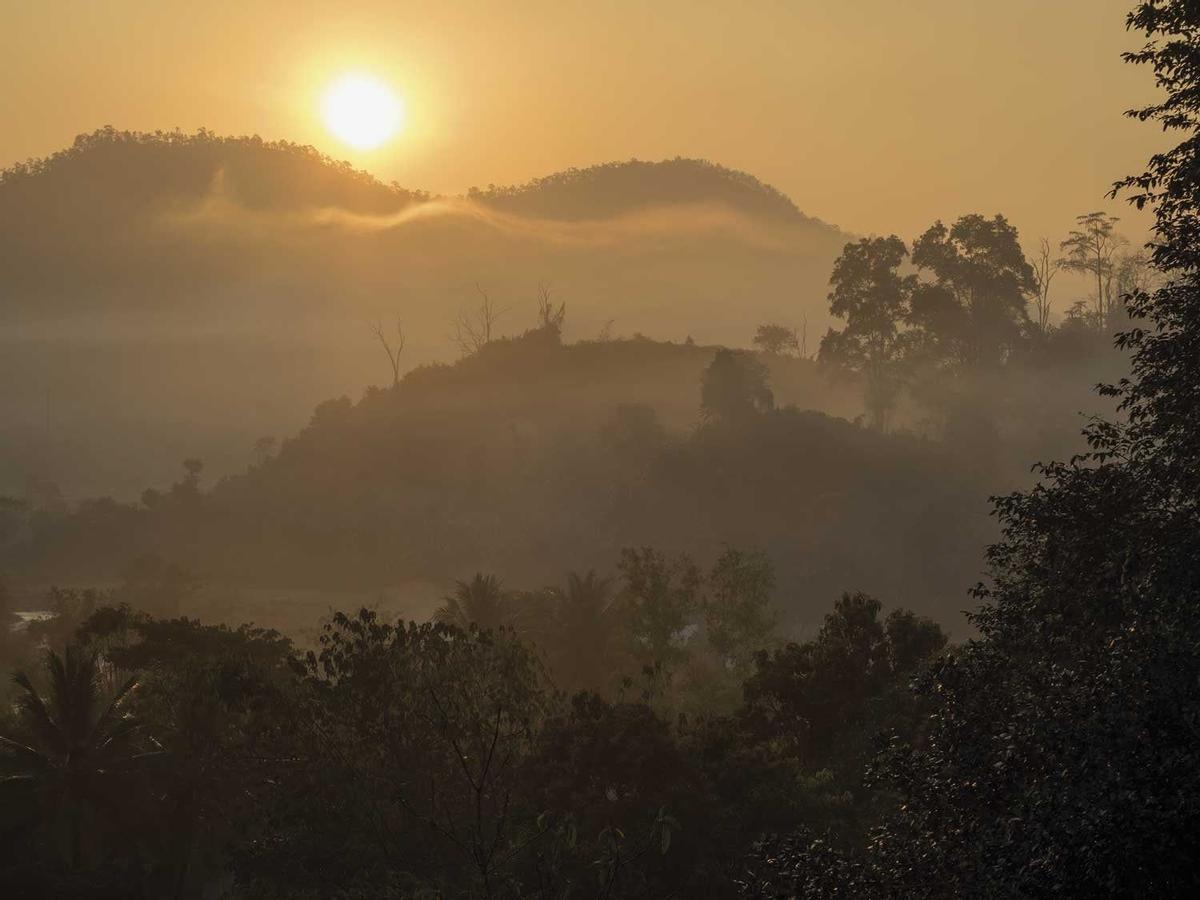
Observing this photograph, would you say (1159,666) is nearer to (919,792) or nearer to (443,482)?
(919,792)

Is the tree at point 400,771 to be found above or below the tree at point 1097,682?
below

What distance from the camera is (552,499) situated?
10794 centimetres

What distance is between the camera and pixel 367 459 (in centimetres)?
11975

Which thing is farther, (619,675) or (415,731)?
(619,675)

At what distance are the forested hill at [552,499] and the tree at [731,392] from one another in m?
0.64

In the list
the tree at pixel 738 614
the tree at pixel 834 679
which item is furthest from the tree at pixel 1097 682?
the tree at pixel 738 614

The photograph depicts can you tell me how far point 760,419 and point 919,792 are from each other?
89.0m

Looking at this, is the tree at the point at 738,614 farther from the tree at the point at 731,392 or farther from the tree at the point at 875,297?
the tree at the point at 875,297

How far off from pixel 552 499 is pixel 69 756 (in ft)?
240

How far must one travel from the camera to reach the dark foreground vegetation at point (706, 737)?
1650 cm

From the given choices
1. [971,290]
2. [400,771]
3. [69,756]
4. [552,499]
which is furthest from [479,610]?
[971,290]

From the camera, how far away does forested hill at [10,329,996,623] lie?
97750 mm

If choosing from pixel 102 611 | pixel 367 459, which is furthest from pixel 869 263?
pixel 102 611

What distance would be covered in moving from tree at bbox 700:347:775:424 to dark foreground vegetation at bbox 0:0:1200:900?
43.8 meters
